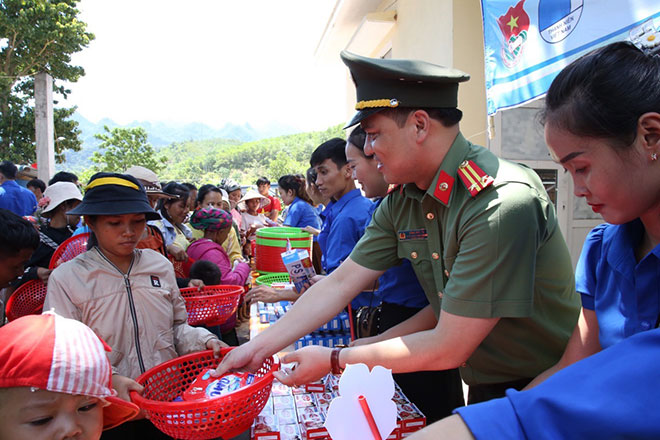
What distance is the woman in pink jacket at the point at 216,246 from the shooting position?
3.66 metres

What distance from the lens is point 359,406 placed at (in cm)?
84

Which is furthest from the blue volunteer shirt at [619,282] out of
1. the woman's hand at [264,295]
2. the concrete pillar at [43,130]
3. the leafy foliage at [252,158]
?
the leafy foliage at [252,158]

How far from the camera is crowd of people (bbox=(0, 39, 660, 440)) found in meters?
0.67

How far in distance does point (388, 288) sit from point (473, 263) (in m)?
1.05

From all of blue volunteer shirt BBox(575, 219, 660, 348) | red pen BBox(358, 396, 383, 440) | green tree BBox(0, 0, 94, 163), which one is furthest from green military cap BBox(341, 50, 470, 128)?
green tree BBox(0, 0, 94, 163)

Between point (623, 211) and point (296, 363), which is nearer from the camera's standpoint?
point (623, 211)

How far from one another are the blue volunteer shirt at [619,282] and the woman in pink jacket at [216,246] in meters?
2.94

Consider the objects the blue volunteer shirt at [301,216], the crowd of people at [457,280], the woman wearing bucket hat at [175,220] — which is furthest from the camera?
the blue volunteer shirt at [301,216]

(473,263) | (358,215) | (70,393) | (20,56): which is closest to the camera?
(70,393)

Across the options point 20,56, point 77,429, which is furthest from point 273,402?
point 20,56

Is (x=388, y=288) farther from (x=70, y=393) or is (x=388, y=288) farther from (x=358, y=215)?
(x=70, y=393)

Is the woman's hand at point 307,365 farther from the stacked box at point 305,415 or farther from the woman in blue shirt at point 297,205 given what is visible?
the woman in blue shirt at point 297,205

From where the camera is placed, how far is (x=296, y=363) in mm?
1465

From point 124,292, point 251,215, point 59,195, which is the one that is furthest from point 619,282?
point 251,215
